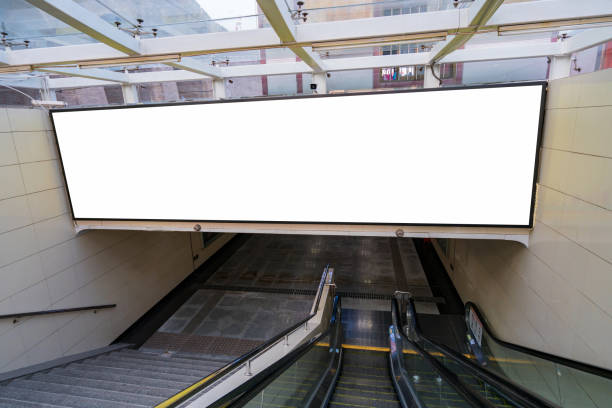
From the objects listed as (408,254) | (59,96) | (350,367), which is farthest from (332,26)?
(59,96)

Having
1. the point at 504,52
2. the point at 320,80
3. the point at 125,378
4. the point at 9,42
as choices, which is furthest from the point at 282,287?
the point at 504,52

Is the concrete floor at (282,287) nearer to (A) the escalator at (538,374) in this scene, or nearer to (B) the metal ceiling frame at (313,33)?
(A) the escalator at (538,374)

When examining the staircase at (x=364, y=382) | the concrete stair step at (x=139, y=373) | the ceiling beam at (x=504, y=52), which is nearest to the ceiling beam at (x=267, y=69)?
the ceiling beam at (x=504, y=52)

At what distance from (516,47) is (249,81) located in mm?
4811

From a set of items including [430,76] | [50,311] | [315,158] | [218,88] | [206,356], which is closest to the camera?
[315,158]

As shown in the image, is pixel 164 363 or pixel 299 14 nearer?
pixel 299 14

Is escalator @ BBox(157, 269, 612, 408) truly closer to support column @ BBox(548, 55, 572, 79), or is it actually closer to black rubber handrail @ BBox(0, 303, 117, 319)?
black rubber handrail @ BBox(0, 303, 117, 319)

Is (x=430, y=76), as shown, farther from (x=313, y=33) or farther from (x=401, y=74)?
(x=313, y=33)

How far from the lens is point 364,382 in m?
4.03

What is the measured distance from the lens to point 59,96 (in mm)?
7684

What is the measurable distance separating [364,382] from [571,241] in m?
2.80

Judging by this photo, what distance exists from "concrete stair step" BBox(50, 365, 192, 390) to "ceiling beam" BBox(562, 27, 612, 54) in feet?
19.7

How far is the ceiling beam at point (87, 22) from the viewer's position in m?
2.60

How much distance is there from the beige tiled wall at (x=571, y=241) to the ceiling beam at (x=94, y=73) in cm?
647
